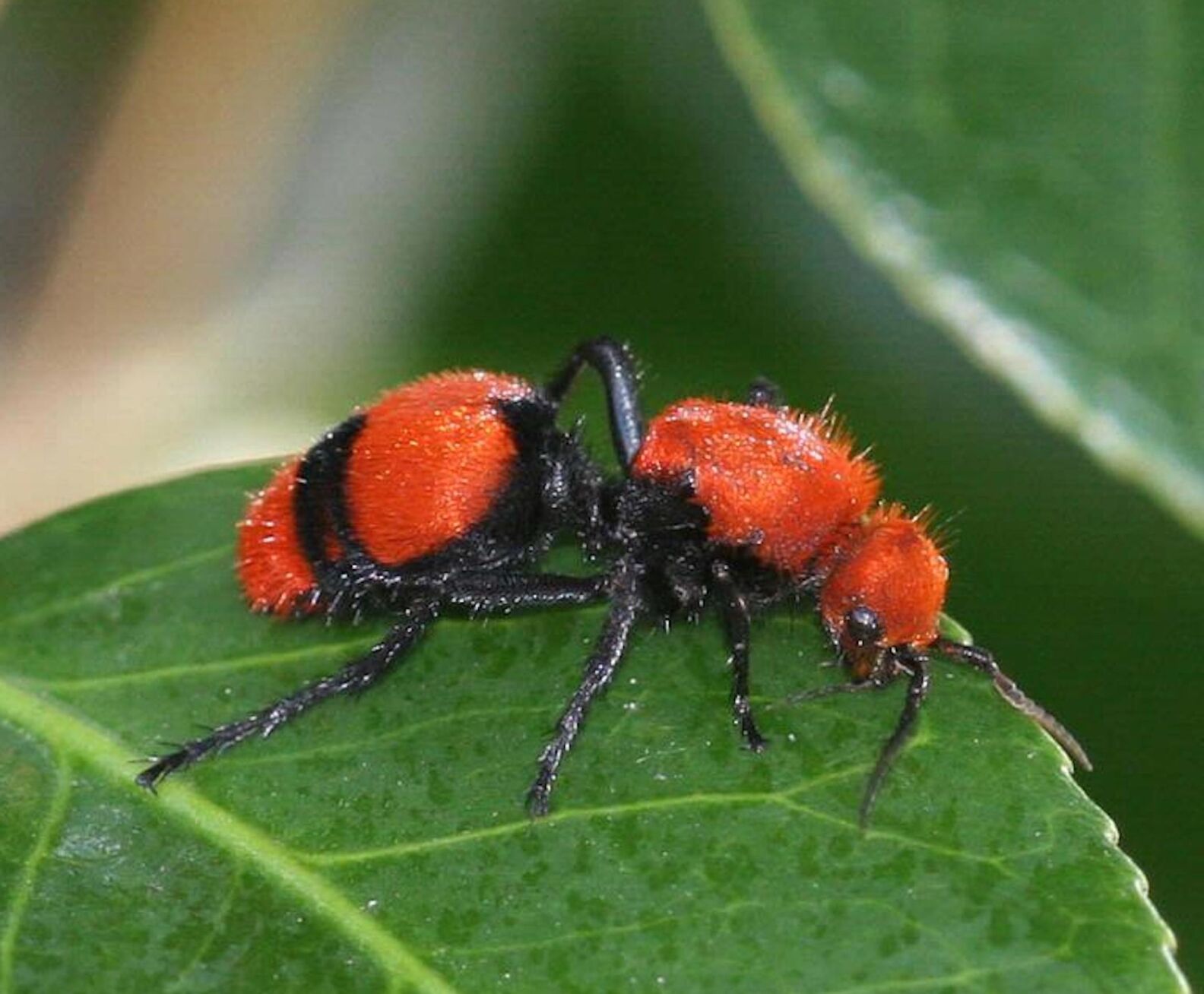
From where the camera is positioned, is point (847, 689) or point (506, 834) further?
point (847, 689)

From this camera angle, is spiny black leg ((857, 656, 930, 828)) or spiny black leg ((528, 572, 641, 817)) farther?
spiny black leg ((528, 572, 641, 817))

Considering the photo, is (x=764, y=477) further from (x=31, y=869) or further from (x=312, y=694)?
(x=31, y=869)

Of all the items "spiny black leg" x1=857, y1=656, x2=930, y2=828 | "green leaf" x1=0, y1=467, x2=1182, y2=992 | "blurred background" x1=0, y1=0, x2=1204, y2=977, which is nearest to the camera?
"green leaf" x1=0, y1=467, x2=1182, y2=992

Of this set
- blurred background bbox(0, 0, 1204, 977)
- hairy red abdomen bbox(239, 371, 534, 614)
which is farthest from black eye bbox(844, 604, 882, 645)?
blurred background bbox(0, 0, 1204, 977)

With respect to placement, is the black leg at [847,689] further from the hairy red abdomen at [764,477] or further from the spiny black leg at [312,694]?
the spiny black leg at [312,694]

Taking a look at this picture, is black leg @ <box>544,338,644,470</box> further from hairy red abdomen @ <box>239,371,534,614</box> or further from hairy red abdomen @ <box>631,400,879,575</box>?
hairy red abdomen @ <box>239,371,534,614</box>

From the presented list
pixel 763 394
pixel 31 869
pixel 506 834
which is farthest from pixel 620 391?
pixel 31 869

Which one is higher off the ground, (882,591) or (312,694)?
(882,591)
